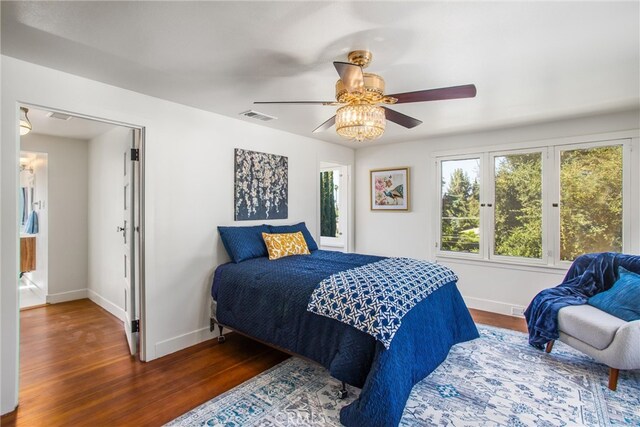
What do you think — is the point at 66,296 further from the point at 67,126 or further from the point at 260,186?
the point at 260,186

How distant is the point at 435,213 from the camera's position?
4672mm

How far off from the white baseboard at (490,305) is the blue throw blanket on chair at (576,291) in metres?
0.99

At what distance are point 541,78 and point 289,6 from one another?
6.94 ft

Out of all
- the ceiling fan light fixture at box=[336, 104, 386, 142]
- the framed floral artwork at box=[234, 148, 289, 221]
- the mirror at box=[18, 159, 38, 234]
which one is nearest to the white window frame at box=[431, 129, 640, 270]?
the framed floral artwork at box=[234, 148, 289, 221]

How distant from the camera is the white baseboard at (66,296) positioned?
4449 millimetres

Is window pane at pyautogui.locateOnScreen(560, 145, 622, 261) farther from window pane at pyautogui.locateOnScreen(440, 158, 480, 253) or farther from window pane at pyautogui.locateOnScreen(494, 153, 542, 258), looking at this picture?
window pane at pyautogui.locateOnScreen(440, 158, 480, 253)

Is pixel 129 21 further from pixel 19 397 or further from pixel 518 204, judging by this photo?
pixel 518 204

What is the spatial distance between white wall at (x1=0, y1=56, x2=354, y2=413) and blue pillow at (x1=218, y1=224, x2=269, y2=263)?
15 cm

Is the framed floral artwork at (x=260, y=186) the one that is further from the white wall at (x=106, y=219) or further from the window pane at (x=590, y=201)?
the window pane at (x=590, y=201)

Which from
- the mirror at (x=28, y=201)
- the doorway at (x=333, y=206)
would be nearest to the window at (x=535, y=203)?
the doorway at (x=333, y=206)

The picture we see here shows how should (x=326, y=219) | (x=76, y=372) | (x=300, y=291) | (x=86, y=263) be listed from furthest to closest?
(x=326, y=219) < (x=86, y=263) < (x=76, y=372) < (x=300, y=291)

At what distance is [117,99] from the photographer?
272 centimetres

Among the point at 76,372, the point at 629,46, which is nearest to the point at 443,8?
the point at 629,46

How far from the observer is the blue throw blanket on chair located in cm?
285
